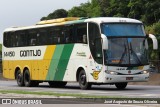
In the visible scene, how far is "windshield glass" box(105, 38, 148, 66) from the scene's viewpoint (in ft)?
90.5

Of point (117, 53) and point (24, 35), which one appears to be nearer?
point (117, 53)

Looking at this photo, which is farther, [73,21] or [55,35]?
[55,35]

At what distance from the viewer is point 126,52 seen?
27.8 meters

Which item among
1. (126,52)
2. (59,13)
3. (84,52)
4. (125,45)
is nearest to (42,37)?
(84,52)

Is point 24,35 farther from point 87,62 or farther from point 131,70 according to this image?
point 131,70

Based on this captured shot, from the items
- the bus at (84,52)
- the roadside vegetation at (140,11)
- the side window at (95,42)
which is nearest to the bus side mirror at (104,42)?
the bus at (84,52)

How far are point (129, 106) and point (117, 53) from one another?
35.0ft

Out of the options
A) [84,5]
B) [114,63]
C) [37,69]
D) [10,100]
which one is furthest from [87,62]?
[84,5]

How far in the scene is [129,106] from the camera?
1705 cm

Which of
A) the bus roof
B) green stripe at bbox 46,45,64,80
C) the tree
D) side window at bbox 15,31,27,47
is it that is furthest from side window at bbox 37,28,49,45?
the tree

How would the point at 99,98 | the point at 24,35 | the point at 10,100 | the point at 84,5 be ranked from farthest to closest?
the point at 84,5
the point at 24,35
the point at 10,100
the point at 99,98

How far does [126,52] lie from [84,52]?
2.52 metres

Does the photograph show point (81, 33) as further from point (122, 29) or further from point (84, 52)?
point (122, 29)

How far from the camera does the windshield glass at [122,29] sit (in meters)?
27.9
